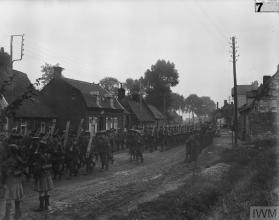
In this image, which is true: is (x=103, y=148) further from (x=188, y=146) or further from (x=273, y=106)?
(x=273, y=106)

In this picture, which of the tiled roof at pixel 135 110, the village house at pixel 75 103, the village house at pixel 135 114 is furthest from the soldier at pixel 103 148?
the tiled roof at pixel 135 110

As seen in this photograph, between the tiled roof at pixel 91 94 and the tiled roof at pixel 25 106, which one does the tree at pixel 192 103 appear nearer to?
the tiled roof at pixel 91 94

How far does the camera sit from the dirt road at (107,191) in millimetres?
9883

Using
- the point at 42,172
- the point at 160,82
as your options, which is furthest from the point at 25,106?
the point at 160,82

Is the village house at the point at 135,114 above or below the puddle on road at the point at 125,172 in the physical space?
above

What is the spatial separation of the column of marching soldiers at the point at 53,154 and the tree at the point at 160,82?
3919cm

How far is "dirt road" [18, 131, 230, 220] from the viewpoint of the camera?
9883 millimetres

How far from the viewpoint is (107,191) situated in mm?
12617

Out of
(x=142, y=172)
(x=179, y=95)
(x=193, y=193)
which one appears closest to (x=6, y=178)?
(x=193, y=193)

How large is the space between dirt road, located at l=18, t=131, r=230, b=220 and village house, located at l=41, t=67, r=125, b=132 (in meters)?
20.0

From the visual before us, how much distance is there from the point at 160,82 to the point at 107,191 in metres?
62.1

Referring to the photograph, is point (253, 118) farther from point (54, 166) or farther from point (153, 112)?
point (153, 112)

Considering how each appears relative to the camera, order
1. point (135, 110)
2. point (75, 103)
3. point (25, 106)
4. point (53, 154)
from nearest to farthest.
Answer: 1. point (53, 154)
2. point (25, 106)
3. point (75, 103)
4. point (135, 110)

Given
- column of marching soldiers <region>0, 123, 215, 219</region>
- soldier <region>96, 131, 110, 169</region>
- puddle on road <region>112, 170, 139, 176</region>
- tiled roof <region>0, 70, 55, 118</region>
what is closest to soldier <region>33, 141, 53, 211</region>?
column of marching soldiers <region>0, 123, 215, 219</region>
